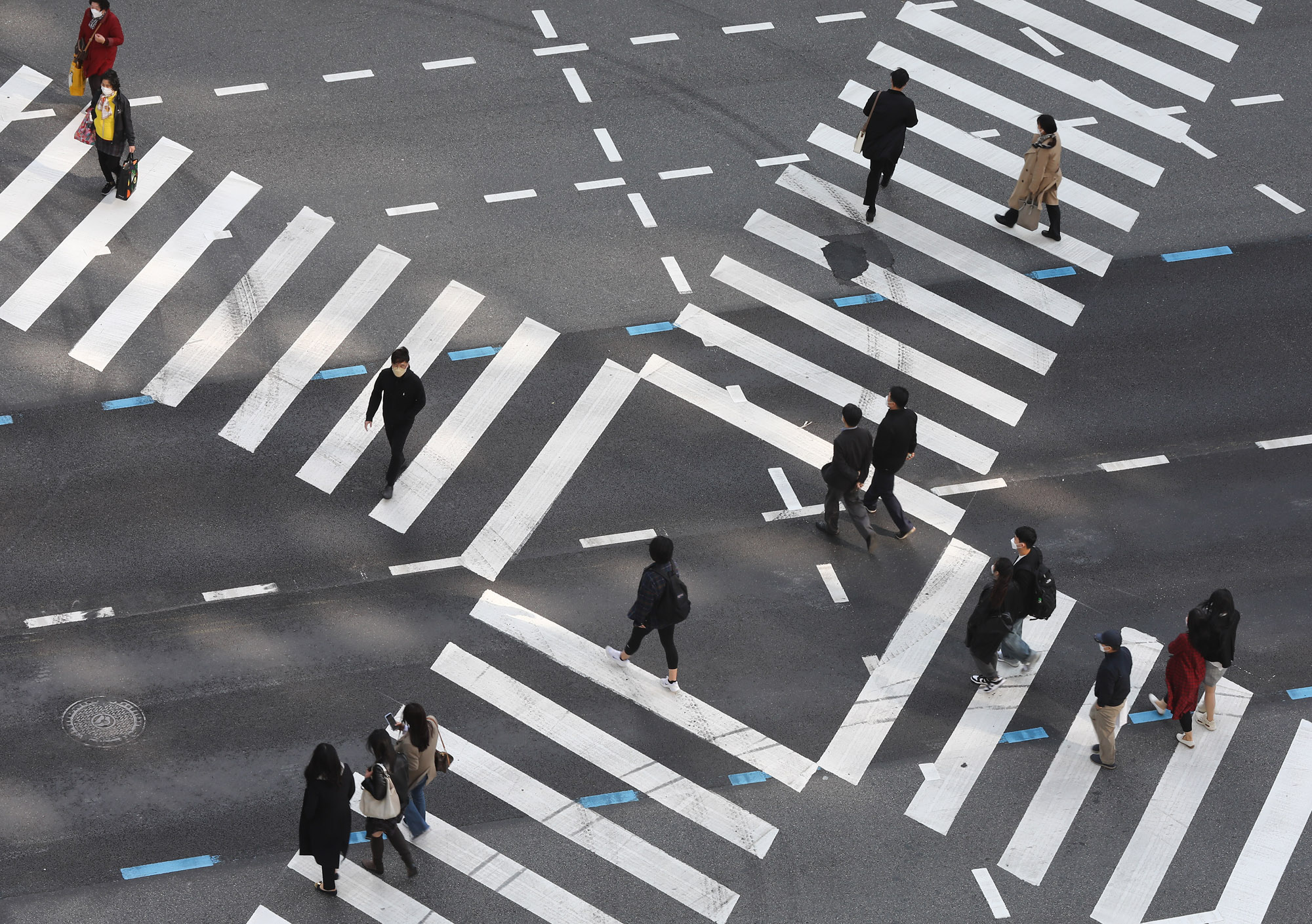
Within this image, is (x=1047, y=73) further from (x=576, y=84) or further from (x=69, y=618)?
(x=69, y=618)

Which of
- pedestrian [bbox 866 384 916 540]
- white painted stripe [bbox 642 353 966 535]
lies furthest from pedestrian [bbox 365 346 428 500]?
pedestrian [bbox 866 384 916 540]

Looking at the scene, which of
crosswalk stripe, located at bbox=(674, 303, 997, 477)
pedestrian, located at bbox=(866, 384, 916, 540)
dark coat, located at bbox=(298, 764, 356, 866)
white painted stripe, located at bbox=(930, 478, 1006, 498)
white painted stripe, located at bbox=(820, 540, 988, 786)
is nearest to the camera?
dark coat, located at bbox=(298, 764, 356, 866)

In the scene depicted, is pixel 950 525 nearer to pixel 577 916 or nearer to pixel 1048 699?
pixel 1048 699

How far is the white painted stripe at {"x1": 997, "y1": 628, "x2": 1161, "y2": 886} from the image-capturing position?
13.9 metres

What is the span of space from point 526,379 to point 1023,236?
6.86 meters

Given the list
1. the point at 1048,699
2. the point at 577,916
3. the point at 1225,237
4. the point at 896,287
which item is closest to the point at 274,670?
the point at 577,916

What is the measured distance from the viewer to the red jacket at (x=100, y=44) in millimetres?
19016

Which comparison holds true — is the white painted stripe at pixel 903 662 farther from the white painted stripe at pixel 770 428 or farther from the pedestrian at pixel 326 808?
the pedestrian at pixel 326 808

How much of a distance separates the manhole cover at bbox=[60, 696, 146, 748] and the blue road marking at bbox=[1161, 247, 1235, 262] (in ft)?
43.7

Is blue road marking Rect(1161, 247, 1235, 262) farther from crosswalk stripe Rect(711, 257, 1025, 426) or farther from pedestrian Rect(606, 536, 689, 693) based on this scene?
pedestrian Rect(606, 536, 689, 693)

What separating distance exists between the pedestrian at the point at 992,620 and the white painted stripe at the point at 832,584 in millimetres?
1355

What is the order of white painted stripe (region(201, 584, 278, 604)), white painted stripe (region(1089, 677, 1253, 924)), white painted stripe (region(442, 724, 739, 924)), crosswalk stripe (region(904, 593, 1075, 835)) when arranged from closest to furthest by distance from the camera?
white painted stripe (region(442, 724, 739, 924))
white painted stripe (region(1089, 677, 1253, 924))
crosswalk stripe (region(904, 593, 1075, 835))
white painted stripe (region(201, 584, 278, 604))

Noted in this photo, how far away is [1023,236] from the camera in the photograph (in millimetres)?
19859

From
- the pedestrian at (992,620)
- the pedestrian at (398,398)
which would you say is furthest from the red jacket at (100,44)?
the pedestrian at (992,620)
